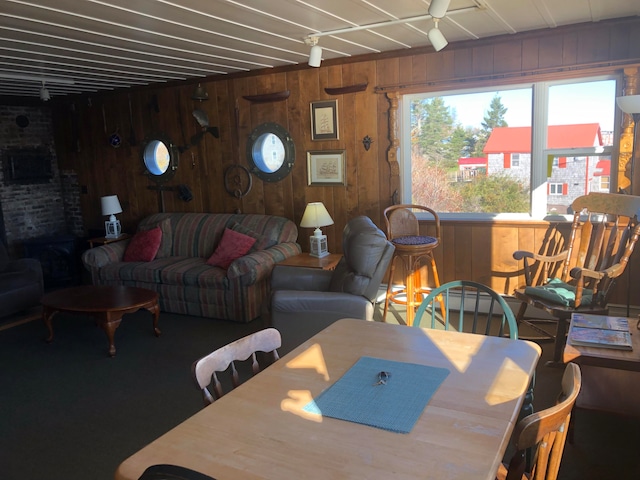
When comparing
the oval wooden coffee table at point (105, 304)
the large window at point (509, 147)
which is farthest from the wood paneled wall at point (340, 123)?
the oval wooden coffee table at point (105, 304)

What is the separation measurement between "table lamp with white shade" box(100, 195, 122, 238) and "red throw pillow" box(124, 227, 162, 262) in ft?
2.11

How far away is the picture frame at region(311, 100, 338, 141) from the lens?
16.2 feet

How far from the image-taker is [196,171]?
19.1ft

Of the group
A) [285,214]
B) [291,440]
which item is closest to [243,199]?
[285,214]

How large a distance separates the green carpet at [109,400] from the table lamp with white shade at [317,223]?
0.88m

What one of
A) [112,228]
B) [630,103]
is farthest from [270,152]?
[630,103]

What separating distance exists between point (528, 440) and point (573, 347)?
1586 millimetres

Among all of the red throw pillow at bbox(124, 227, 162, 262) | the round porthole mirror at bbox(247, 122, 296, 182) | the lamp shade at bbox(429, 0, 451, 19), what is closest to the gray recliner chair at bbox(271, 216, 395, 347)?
the lamp shade at bbox(429, 0, 451, 19)

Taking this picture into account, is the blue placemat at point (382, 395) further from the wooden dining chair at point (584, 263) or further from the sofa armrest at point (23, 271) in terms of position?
the sofa armrest at point (23, 271)

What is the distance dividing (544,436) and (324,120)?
13.3 feet

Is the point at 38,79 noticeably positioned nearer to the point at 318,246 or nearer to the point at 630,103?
the point at 318,246

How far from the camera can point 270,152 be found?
552 centimetres

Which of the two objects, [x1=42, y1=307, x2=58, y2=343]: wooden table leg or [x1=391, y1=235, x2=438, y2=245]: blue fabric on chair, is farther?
[x1=42, y1=307, x2=58, y2=343]: wooden table leg

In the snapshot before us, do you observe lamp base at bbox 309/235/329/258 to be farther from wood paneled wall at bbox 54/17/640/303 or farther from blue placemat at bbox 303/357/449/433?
blue placemat at bbox 303/357/449/433
